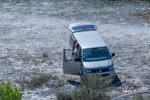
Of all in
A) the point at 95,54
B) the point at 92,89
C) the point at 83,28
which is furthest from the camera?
the point at 83,28

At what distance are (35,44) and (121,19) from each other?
7285 millimetres

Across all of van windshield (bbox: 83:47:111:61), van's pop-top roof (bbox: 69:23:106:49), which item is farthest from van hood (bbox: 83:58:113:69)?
van's pop-top roof (bbox: 69:23:106:49)

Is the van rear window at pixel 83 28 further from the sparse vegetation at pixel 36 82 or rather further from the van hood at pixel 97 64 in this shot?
the sparse vegetation at pixel 36 82

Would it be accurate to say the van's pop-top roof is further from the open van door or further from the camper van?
the open van door

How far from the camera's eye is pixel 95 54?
15.2 metres

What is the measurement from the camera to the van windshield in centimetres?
1509

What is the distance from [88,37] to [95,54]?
114 cm

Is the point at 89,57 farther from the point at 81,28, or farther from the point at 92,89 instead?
the point at 92,89

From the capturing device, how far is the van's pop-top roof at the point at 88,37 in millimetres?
15458

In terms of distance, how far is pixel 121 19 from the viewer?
928 inches

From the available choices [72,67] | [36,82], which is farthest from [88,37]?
[36,82]

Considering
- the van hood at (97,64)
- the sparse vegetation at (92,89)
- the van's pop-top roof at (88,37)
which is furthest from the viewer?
the van's pop-top roof at (88,37)

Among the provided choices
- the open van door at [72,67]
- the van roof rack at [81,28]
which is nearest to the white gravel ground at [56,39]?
the open van door at [72,67]

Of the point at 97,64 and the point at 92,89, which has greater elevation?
the point at 97,64
